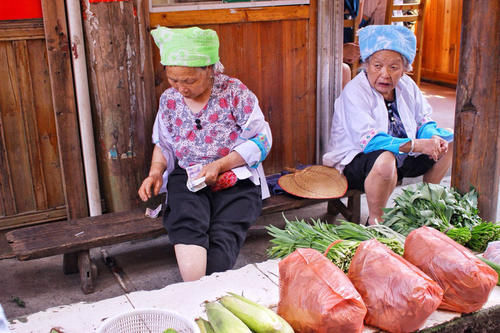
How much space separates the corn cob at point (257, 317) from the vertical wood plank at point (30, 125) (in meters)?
2.41

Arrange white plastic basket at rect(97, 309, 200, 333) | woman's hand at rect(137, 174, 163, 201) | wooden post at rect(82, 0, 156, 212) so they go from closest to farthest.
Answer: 1. white plastic basket at rect(97, 309, 200, 333)
2. woman's hand at rect(137, 174, 163, 201)
3. wooden post at rect(82, 0, 156, 212)

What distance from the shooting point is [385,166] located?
12.5ft

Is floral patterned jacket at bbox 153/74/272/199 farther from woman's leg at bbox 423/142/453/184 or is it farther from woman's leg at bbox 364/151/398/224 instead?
woman's leg at bbox 423/142/453/184

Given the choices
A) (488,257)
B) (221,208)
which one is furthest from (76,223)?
(488,257)

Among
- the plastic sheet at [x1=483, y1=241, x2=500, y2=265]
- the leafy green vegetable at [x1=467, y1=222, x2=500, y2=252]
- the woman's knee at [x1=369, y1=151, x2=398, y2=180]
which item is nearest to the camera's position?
the plastic sheet at [x1=483, y1=241, x2=500, y2=265]

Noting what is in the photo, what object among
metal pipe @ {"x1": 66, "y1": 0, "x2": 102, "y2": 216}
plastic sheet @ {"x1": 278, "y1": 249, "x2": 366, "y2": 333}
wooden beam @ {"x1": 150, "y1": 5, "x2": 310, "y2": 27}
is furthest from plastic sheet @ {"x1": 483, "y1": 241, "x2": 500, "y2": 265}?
metal pipe @ {"x1": 66, "y1": 0, "x2": 102, "y2": 216}

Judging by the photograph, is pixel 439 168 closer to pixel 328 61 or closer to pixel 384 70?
pixel 384 70

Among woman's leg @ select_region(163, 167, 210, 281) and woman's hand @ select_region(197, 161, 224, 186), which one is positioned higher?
woman's hand @ select_region(197, 161, 224, 186)

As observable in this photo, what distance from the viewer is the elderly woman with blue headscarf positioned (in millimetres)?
3846

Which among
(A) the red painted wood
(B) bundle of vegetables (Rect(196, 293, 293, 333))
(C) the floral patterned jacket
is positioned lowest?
(B) bundle of vegetables (Rect(196, 293, 293, 333))

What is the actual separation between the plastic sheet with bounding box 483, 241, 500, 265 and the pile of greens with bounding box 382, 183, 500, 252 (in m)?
0.13

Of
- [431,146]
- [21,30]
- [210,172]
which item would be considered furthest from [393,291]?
[21,30]

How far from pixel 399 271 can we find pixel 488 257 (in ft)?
2.72

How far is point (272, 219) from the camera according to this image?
457cm
